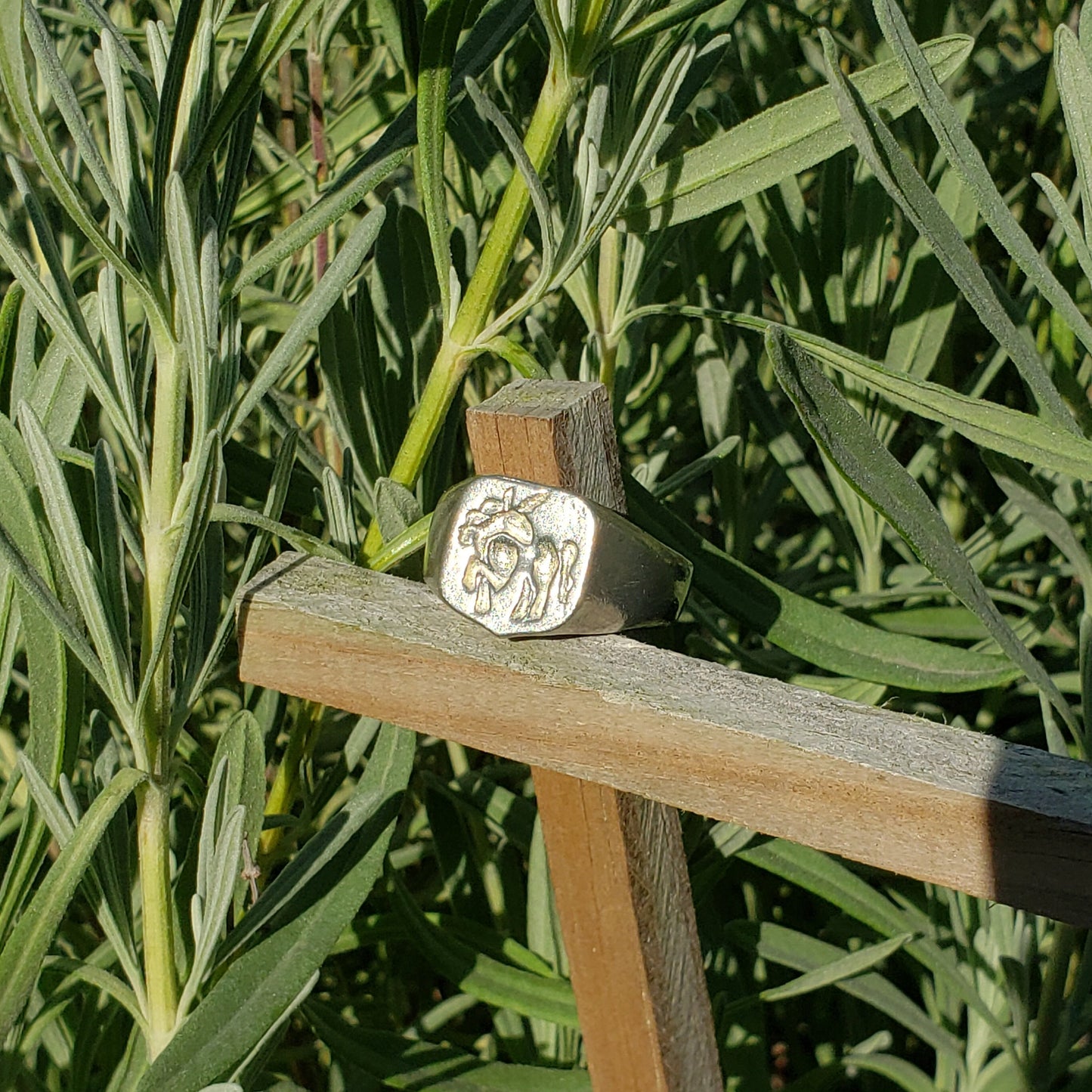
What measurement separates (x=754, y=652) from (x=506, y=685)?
0.48m

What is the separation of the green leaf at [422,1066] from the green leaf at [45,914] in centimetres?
30

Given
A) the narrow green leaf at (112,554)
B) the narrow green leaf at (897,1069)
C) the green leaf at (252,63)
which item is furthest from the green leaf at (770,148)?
the narrow green leaf at (897,1069)

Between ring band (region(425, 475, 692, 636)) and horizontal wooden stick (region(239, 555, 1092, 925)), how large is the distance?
0.02m

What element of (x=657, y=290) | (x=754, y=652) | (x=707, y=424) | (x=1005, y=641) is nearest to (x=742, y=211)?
(x=657, y=290)

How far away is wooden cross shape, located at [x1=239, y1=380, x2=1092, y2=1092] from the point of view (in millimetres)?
504

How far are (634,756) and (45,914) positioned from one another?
0.31 m

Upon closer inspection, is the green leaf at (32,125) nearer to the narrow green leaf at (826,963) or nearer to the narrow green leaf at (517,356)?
the narrow green leaf at (517,356)

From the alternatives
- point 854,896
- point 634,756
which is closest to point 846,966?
point 854,896

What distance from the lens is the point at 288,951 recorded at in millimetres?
690

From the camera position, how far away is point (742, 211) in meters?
1.13

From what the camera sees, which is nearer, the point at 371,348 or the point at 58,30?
the point at 371,348

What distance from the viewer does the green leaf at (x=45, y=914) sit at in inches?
24.2

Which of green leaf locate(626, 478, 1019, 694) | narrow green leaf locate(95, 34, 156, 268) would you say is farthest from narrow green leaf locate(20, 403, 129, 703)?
green leaf locate(626, 478, 1019, 694)

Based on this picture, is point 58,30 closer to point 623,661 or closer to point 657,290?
point 657,290
